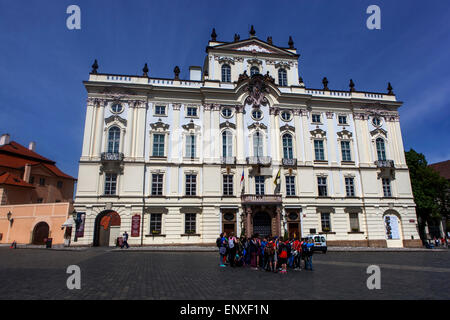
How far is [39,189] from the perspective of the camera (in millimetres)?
44719

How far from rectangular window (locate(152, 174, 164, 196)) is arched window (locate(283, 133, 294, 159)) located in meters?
15.1

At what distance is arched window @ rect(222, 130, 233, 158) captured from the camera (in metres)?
34.0

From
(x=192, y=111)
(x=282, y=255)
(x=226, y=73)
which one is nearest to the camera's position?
(x=282, y=255)

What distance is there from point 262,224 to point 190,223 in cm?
818

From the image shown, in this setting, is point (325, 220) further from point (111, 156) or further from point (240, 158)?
point (111, 156)

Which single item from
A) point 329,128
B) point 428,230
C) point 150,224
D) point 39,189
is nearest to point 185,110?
point 150,224

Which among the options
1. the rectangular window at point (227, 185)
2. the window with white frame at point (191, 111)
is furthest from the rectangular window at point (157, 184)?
the window with white frame at point (191, 111)

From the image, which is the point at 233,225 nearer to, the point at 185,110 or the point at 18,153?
the point at 185,110

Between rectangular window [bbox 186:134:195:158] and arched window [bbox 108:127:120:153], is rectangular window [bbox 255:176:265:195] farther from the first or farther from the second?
arched window [bbox 108:127:120:153]

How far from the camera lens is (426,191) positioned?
4009 cm

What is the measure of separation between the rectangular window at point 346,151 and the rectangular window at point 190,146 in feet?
62.5

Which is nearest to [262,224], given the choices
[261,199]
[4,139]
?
[261,199]

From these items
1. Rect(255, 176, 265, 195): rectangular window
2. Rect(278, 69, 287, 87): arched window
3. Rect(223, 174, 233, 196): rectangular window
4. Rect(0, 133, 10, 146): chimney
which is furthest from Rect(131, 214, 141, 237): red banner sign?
Rect(0, 133, 10, 146): chimney

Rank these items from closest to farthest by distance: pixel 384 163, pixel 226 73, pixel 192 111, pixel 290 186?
1. pixel 290 186
2. pixel 192 111
3. pixel 384 163
4. pixel 226 73
